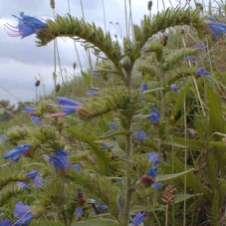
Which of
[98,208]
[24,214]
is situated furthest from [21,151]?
[98,208]

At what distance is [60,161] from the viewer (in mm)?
1428

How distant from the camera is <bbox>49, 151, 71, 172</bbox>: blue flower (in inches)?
55.4

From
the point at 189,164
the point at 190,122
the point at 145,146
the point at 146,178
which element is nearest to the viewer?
the point at 146,178

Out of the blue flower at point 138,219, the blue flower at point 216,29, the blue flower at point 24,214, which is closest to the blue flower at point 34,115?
the blue flower at point 24,214

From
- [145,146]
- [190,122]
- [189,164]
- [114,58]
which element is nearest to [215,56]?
[190,122]

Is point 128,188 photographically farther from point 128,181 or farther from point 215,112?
point 215,112

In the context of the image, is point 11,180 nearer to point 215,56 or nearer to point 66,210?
point 66,210

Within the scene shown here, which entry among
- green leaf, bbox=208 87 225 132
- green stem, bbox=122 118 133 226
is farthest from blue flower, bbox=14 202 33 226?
green leaf, bbox=208 87 225 132

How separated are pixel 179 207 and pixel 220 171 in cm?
21

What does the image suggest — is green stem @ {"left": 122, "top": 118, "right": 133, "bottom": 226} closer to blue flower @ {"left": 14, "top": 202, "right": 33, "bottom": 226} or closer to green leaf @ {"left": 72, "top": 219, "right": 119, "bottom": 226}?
green leaf @ {"left": 72, "top": 219, "right": 119, "bottom": 226}

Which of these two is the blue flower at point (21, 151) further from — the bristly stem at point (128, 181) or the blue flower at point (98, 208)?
the blue flower at point (98, 208)

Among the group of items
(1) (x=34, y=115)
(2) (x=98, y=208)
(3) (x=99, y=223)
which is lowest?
(2) (x=98, y=208)

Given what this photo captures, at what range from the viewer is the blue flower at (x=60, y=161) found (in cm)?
141

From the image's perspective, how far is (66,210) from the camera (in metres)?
1.57
